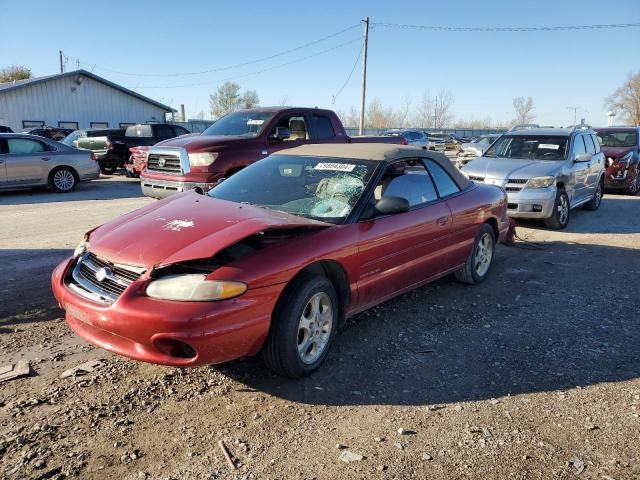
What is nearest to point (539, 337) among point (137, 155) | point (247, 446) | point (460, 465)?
point (460, 465)

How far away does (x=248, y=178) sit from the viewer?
15.4ft

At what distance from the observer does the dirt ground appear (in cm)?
266

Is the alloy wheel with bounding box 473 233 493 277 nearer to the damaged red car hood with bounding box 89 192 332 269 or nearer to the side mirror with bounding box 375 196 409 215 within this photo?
the side mirror with bounding box 375 196 409 215

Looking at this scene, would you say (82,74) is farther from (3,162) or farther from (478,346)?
(478,346)

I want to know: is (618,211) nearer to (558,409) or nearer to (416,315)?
(416,315)

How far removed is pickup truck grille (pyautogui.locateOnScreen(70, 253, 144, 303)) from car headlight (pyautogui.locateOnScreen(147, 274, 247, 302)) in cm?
19

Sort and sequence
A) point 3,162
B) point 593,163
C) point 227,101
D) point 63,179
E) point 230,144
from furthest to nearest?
1. point 227,101
2. point 63,179
3. point 3,162
4. point 593,163
5. point 230,144

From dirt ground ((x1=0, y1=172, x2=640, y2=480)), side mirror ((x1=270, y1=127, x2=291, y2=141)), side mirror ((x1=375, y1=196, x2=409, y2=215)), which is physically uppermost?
side mirror ((x1=270, y1=127, x2=291, y2=141))

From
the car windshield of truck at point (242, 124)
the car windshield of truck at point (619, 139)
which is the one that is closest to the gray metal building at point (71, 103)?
the car windshield of truck at point (242, 124)

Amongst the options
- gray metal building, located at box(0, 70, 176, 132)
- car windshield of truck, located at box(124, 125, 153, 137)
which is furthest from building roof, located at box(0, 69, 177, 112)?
car windshield of truck, located at box(124, 125, 153, 137)

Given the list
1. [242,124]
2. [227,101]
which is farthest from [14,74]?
[242,124]

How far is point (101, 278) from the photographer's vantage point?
10.6 feet

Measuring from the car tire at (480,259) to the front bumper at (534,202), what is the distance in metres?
3.10

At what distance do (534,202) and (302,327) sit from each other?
6.52 meters
